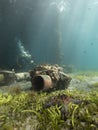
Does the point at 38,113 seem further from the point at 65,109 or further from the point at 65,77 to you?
the point at 65,77

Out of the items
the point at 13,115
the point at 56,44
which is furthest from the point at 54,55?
the point at 13,115

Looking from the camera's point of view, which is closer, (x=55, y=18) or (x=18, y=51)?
(x=18, y=51)

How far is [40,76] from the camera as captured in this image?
429 inches

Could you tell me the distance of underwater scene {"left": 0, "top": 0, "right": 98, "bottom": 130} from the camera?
5.28 m

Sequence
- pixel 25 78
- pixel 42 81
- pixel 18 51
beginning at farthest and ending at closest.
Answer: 1. pixel 18 51
2. pixel 25 78
3. pixel 42 81

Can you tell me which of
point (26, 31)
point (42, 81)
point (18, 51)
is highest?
point (26, 31)

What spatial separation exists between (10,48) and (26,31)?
435cm

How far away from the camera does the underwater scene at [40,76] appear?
5281mm

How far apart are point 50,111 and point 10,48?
2394cm

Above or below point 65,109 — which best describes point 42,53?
above

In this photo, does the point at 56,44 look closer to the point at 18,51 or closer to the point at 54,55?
the point at 54,55

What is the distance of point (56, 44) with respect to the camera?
106ft

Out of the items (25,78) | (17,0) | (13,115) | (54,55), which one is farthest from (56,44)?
(13,115)

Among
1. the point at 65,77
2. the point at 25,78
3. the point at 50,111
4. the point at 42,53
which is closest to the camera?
the point at 50,111
